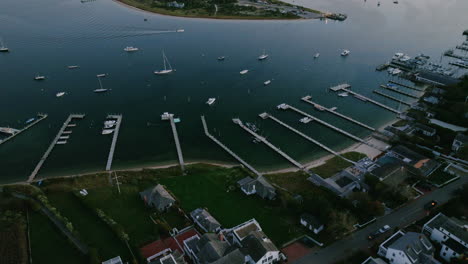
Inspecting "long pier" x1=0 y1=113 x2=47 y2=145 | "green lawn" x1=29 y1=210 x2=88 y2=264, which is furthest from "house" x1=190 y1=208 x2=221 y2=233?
"long pier" x1=0 y1=113 x2=47 y2=145

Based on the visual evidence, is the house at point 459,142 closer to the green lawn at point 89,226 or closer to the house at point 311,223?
the house at point 311,223

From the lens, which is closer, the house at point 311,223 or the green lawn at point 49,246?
the green lawn at point 49,246

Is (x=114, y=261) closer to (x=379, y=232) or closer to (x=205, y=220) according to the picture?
(x=205, y=220)

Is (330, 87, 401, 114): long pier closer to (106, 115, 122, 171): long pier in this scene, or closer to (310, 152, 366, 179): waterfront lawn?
(310, 152, 366, 179): waterfront lawn

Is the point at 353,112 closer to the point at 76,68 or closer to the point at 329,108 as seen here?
the point at 329,108

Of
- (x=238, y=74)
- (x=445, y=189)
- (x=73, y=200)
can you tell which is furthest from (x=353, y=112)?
(x=73, y=200)

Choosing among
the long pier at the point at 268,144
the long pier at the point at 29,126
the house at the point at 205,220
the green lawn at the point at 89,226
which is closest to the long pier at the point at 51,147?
the long pier at the point at 29,126
